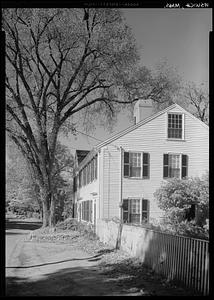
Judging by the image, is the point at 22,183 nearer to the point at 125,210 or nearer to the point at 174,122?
the point at 174,122

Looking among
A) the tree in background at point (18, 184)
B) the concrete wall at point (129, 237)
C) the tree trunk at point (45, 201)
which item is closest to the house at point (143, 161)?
the concrete wall at point (129, 237)

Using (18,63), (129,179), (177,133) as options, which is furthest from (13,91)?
(129,179)

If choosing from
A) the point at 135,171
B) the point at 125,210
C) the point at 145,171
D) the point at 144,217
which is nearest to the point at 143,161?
the point at 145,171

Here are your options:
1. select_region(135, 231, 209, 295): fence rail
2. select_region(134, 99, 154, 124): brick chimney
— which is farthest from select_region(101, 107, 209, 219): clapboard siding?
select_region(135, 231, 209, 295): fence rail

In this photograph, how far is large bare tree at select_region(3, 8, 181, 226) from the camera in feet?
25.4

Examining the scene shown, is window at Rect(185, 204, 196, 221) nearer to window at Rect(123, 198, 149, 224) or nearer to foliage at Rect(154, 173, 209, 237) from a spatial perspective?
Answer: foliage at Rect(154, 173, 209, 237)

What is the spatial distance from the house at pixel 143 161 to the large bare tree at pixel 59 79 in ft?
4.60

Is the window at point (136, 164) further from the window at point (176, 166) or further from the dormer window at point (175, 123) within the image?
the dormer window at point (175, 123)

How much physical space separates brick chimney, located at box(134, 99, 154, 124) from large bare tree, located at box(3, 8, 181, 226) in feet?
1.86

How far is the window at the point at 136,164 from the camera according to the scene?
11680mm

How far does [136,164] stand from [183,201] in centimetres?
191

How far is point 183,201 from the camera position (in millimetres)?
10836
